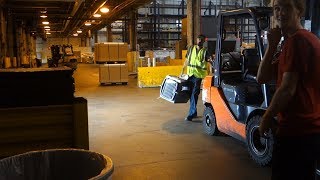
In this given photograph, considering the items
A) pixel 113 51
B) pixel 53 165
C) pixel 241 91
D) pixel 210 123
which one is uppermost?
pixel 113 51

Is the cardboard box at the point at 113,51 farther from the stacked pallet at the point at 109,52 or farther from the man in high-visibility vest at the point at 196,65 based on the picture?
the man in high-visibility vest at the point at 196,65

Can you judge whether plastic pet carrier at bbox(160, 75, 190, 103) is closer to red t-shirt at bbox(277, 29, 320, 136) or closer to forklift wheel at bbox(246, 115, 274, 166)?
forklift wheel at bbox(246, 115, 274, 166)

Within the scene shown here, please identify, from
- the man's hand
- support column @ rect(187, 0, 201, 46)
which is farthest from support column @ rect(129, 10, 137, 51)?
the man's hand

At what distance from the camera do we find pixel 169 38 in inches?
1446

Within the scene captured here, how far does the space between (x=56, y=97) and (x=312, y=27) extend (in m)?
2.85

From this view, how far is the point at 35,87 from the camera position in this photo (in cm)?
358

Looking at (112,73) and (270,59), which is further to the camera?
(112,73)

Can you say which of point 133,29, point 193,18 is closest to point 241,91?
point 193,18

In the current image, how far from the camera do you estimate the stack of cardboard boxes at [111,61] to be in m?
16.2

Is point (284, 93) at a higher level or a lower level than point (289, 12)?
lower

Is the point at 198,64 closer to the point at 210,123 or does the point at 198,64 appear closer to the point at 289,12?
the point at 210,123

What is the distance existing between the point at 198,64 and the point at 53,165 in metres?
5.54

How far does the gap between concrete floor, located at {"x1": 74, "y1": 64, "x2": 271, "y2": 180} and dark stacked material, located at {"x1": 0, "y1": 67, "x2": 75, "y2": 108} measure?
1.64 meters

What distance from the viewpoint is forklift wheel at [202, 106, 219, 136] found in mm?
6844
